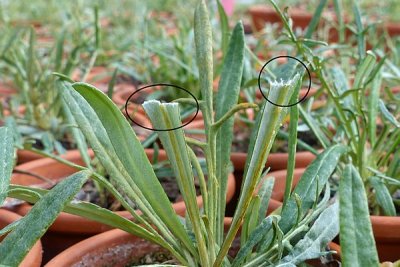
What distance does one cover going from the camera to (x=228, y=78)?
70cm

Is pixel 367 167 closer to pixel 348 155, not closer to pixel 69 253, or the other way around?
pixel 348 155

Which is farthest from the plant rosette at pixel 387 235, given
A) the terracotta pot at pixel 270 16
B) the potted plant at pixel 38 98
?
the terracotta pot at pixel 270 16

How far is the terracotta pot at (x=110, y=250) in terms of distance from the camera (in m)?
0.66

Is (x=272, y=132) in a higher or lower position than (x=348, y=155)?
higher

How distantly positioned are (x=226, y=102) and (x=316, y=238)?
0.18 m

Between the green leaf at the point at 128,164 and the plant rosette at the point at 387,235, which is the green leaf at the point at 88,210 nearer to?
the green leaf at the point at 128,164

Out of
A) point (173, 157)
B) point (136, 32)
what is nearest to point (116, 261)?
point (173, 157)

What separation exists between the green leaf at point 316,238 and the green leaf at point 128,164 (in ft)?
0.31

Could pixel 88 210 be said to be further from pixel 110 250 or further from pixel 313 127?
pixel 313 127

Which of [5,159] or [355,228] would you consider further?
[5,159]

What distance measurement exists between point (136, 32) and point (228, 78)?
3.90ft

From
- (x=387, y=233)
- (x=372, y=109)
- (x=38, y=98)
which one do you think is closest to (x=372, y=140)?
(x=372, y=109)

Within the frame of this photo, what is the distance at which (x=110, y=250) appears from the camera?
2.23ft

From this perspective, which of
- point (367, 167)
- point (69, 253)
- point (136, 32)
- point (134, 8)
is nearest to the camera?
point (69, 253)
